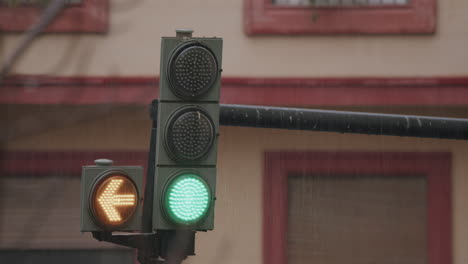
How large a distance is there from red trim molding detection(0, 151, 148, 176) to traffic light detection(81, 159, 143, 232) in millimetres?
6946

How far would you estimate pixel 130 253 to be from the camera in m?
12.1

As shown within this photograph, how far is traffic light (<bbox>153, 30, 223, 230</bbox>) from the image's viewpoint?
5121 millimetres

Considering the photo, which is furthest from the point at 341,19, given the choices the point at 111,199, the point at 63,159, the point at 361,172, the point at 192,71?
the point at 111,199

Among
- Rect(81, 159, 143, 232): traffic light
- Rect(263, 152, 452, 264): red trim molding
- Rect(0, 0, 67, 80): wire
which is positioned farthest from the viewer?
Rect(263, 152, 452, 264): red trim molding

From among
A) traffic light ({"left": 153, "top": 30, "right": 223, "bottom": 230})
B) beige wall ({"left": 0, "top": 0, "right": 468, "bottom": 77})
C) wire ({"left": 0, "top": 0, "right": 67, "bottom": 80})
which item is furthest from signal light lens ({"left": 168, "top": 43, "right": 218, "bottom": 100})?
beige wall ({"left": 0, "top": 0, "right": 468, "bottom": 77})

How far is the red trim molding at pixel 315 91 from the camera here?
11328mm

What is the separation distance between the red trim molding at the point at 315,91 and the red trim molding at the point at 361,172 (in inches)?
40.6

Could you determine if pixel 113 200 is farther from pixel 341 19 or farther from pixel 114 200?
pixel 341 19

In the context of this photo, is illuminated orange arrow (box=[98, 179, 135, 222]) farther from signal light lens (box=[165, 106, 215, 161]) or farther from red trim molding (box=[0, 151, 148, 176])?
red trim molding (box=[0, 151, 148, 176])

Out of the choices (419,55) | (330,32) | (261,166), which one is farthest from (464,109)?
(261,166)

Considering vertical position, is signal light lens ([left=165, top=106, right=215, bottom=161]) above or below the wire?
below

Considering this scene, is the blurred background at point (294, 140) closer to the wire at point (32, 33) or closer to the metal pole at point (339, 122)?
the metal pole at point (339, 122)

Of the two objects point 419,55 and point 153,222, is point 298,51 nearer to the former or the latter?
point 419,55

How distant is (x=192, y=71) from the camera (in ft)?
16.9
